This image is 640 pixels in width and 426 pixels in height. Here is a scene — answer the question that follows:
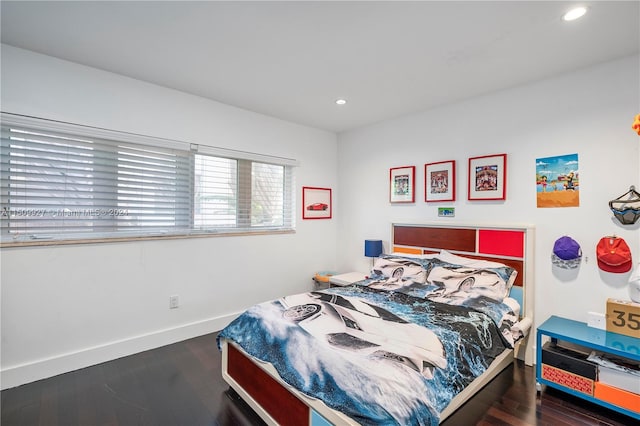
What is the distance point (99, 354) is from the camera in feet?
8.67

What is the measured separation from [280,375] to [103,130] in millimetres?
2547

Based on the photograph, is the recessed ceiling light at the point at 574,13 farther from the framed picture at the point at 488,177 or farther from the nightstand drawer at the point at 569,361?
the nightstand drawer at the point at 569,361

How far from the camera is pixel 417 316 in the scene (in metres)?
2.25

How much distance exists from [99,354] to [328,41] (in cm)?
324

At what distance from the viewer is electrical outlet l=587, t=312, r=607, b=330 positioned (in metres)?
2.30

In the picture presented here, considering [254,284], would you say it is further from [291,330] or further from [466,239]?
[466,239]

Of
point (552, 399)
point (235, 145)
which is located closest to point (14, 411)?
point (235, 145)

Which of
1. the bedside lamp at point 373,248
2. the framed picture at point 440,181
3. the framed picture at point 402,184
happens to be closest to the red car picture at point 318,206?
the bedside lamp at point 373,248

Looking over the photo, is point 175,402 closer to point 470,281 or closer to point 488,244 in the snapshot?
point 470,281

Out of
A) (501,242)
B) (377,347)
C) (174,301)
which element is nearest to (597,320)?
(501,242)

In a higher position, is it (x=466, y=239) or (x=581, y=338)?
(x=466, y=239)

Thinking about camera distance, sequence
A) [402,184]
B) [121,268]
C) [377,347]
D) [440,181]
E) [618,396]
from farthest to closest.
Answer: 1. [402,184]
2. [440,181]
3. [121,268]
4. [618,396]
5. [377,347]

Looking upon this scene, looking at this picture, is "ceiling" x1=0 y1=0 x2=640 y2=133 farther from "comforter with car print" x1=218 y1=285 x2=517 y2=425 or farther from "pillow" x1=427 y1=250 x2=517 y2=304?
"comforter with car print" x1=218 y1=285 x2=517 y2=425

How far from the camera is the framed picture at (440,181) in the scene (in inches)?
131
